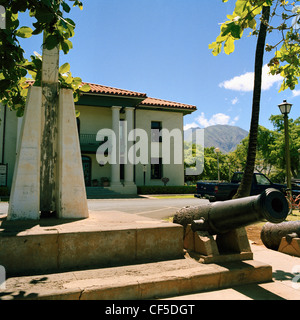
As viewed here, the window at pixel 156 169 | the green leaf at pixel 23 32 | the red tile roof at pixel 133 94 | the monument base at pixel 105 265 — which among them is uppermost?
the red tile roof at pixel 133 94

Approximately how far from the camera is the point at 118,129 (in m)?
22.2

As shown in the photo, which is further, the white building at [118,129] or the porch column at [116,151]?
the porch column at [116,151]

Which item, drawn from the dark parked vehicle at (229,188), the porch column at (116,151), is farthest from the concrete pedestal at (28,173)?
the porch column at (116,151)

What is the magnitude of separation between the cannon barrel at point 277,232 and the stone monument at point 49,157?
409 centimetres

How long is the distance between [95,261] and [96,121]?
21.5 metres

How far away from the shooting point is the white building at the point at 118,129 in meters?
21.2

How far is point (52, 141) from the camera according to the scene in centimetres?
493

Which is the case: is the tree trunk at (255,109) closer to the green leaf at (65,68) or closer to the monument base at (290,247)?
the monument base at (290,247)

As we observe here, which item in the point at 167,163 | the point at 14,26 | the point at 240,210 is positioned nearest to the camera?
the point at 240,210

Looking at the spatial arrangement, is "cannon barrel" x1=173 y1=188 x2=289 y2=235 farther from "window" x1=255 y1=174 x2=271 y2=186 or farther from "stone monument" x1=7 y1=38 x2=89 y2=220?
"window" x1=255 y1=174 x2=271 y2=186

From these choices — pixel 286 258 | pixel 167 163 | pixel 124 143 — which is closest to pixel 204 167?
pixel 167 163

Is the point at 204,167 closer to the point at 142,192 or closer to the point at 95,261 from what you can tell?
the point at 142,192

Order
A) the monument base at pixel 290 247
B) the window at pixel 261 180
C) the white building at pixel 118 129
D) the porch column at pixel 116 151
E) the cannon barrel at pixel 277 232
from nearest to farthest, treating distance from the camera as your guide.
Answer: the monument base at pixel 290 247, the cannon barrel at pixel 277 232, the window at pixel 261 180, the white building at pixel 118 129, the porch column at pixel 116 151

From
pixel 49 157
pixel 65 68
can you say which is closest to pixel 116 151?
pixel 65 68
